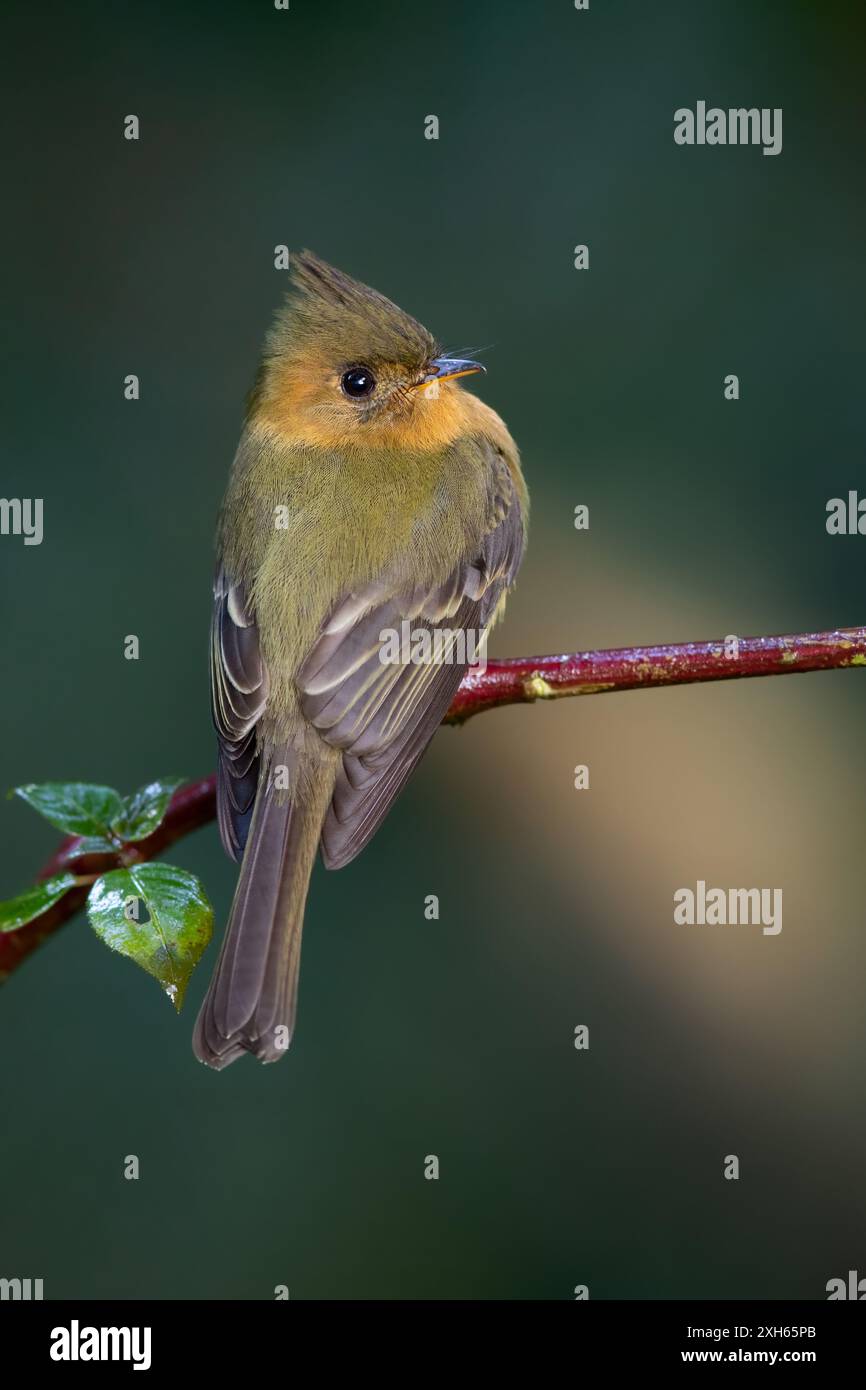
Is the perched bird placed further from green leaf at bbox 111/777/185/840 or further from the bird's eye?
green leaf at bbox 111/777/185/840

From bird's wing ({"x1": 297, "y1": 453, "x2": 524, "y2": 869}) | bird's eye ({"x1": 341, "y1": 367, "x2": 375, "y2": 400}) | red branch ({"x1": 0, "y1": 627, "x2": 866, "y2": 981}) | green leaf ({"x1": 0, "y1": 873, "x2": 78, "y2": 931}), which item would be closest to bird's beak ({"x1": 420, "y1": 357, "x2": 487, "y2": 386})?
bird's eye ({"x1": 341, "y1": 367, "x2": 375, "y2": 400})

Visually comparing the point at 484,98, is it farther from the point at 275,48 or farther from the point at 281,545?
the point at 281,545

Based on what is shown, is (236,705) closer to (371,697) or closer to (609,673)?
(371,697)

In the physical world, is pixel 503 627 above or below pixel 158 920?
above

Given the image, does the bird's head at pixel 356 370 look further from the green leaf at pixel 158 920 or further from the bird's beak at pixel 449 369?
the green leaf at pixel 158 920

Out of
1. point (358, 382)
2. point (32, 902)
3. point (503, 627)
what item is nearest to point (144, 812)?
point (32, 902)

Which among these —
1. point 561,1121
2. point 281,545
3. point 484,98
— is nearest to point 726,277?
point 484,98
